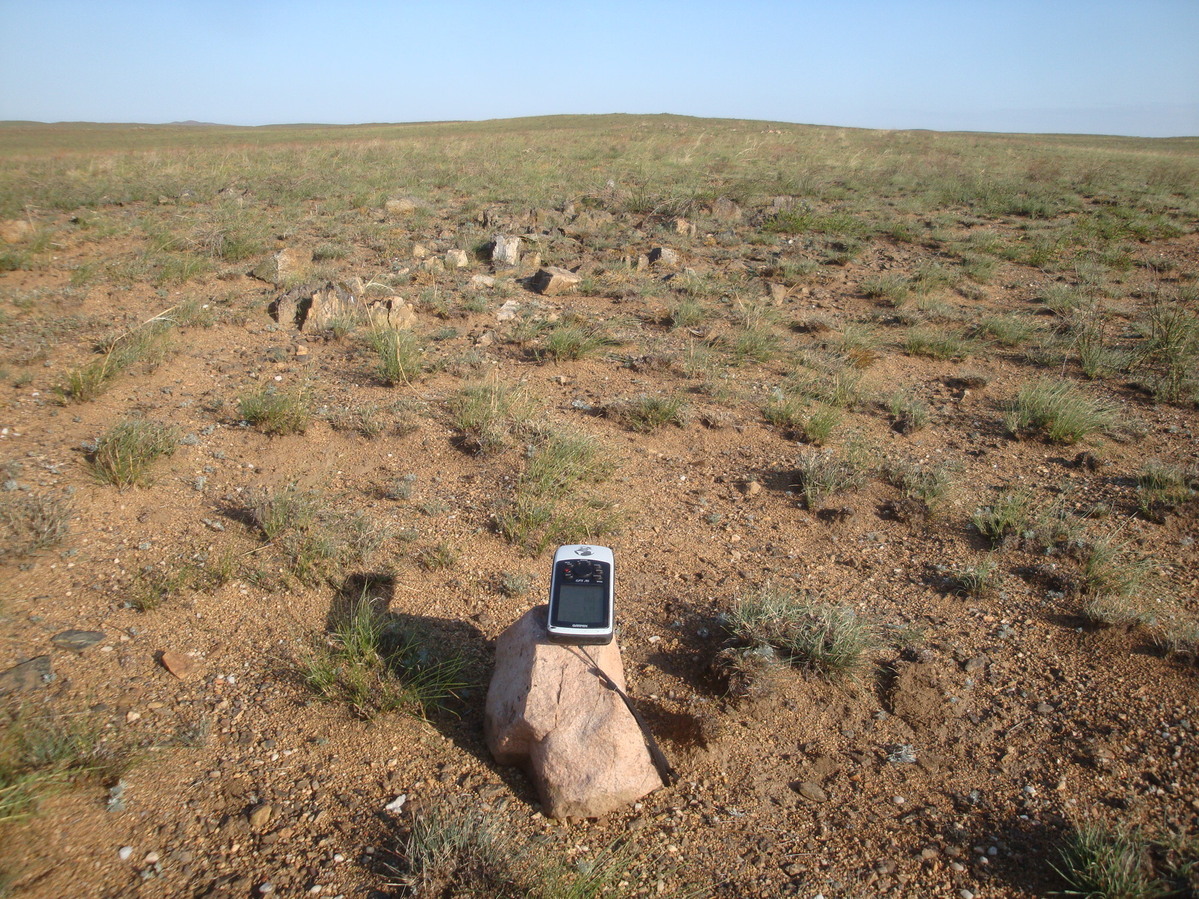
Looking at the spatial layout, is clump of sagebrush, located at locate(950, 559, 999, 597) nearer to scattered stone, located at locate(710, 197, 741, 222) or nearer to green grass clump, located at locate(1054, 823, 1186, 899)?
green grass clump, located at locate(1054, 823, 1186, 899)

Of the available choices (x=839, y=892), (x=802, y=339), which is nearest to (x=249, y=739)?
(x=839, y=892)

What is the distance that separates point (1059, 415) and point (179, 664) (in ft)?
18.1

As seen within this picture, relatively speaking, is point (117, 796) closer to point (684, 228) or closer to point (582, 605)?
point (582, 605)

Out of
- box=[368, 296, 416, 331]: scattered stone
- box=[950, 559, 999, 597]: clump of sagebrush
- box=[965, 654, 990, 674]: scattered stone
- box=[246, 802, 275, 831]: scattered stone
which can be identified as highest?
box=[368, 296, 416, 331]: scattered stone

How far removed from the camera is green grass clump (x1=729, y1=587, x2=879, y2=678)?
9.89ft

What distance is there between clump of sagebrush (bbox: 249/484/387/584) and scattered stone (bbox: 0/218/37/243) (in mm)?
8154

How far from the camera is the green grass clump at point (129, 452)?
4016mm

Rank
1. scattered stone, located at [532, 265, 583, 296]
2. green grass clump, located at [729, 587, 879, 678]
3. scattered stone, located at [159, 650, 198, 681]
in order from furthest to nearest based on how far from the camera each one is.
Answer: scattered stone, located at [532, 265, 583, 296] → green grass clump, located at [729, 587, 879, 678] → scattered stone, located at [159, 650, 198, 681]

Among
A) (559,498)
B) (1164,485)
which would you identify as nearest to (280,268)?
(559,498)

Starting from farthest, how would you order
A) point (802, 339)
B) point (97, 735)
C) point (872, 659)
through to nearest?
point (802, 339) < point (872, 659) < point (97, 735)

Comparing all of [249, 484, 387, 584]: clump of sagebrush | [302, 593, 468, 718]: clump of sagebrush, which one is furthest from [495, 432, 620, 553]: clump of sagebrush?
[302, 593, 468, 718]: clump of sagebrush

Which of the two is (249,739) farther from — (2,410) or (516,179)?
(516,179)

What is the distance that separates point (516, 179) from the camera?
16.1 m

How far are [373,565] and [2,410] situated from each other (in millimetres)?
3194
